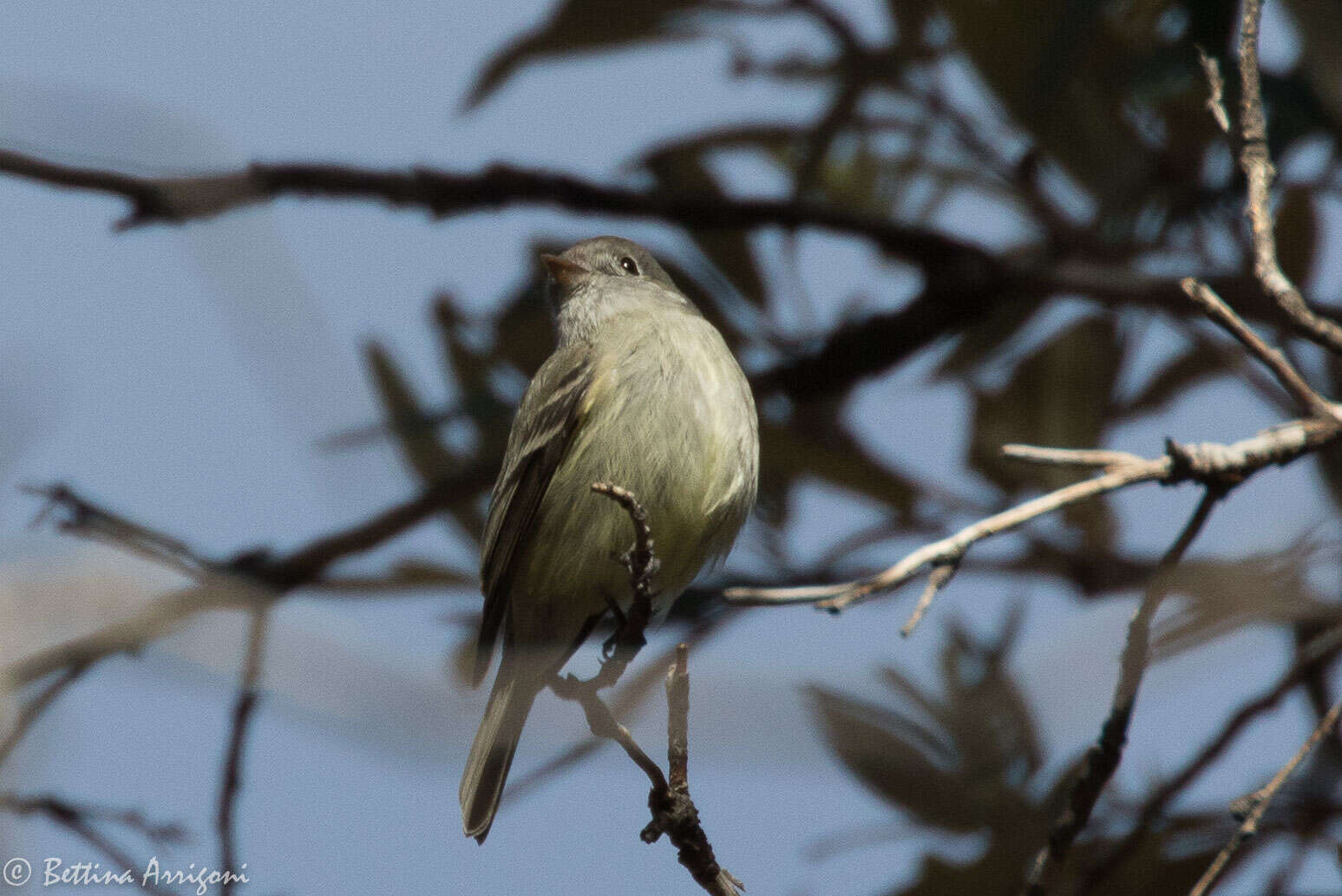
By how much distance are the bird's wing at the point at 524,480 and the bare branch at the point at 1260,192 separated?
173cm

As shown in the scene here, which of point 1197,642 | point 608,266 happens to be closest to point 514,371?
point 608,266

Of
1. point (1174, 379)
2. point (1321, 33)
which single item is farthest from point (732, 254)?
point (1321, 33)

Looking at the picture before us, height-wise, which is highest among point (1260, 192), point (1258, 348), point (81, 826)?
point (1260, 192)

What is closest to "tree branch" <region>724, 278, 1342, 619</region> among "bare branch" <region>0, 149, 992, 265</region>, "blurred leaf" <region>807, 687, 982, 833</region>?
"blurred leaf" <region>807, 687, 982, 833</region>

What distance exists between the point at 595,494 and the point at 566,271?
4.00 feet

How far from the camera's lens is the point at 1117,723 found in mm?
2223

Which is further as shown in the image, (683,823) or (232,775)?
(232,775)

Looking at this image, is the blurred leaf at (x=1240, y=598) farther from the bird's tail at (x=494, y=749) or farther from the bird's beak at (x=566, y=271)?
the bird's beak at (x=566, y=271)

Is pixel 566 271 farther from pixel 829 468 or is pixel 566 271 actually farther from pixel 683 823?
pixel 683 823

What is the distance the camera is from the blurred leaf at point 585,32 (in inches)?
190

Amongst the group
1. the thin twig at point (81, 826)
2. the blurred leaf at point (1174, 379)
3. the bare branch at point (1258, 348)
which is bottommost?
the thin twig at point (81, 826)

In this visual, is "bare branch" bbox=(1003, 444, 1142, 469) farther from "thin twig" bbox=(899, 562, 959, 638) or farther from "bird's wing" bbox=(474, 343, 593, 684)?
"bird's wing" bbox=(474, 343, 593, 684)

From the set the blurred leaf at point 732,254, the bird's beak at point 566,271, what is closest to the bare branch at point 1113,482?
the bird's beak at point 566,271

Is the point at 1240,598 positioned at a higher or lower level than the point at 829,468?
higher
